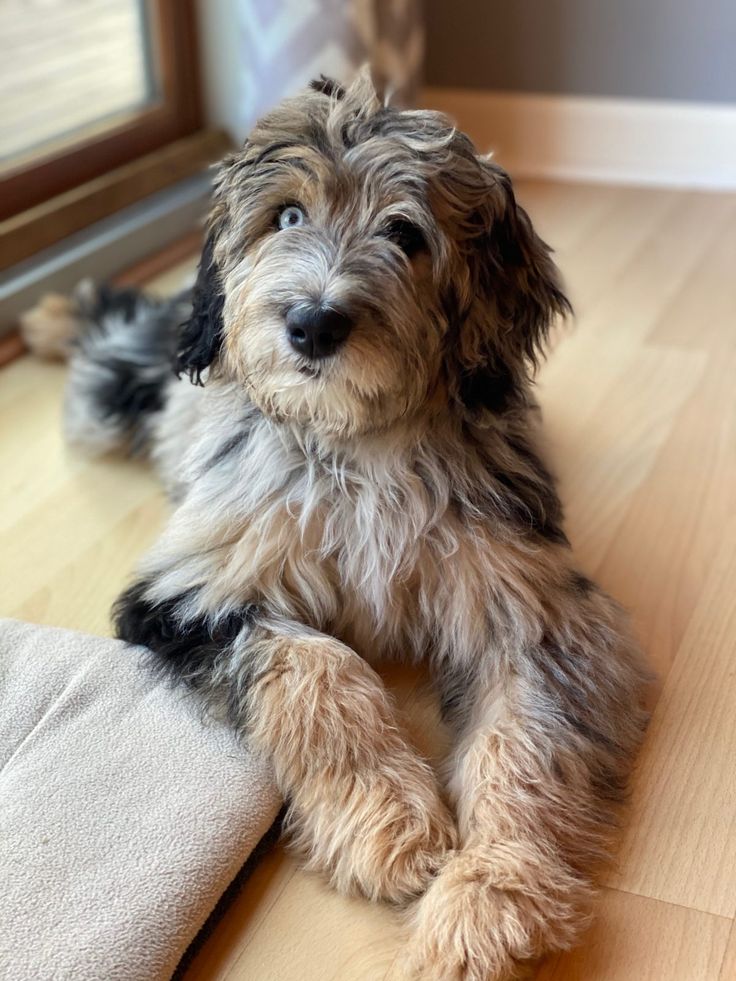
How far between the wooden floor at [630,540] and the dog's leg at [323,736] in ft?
0.24

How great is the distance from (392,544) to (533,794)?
412mm

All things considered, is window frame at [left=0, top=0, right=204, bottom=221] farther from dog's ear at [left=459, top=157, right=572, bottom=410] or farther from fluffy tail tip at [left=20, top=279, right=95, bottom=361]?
dog's ear at [left=459, top=157, right=572, bottom=410]

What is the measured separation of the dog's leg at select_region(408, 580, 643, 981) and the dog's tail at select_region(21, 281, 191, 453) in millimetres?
1028

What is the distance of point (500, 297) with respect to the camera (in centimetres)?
167

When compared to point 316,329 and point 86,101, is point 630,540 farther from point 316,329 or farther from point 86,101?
point 86,101

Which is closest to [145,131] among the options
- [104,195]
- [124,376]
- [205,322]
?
[104,195]

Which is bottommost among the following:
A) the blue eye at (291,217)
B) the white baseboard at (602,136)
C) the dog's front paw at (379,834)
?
the white baseboard at (602,136)

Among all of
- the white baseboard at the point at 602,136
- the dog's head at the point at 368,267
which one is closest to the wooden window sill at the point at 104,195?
the white baseboard at the point at 602,136

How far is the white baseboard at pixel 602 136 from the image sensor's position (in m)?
4.02

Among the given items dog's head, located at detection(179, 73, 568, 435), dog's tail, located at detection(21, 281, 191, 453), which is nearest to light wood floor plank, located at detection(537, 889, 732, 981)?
dog's head, located at detection(179, 73, 568, 435)

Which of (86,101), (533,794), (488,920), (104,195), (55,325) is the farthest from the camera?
(86,101)

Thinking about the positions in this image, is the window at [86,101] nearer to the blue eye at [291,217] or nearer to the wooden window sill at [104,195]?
the wooden window sill at [104,195]

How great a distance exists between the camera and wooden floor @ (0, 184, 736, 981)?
1426mm

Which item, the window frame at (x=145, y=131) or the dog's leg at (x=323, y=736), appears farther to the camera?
the window frame at (x=145, y=131)
